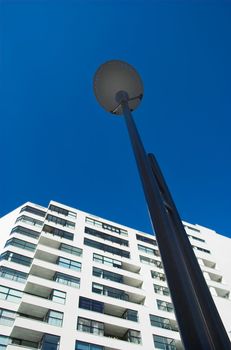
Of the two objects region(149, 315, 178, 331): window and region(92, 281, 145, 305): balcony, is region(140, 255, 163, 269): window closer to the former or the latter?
region(92, 281, 145, 305): balcony

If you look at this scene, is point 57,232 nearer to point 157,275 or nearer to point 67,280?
point 67,280

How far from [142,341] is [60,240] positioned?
13887mm

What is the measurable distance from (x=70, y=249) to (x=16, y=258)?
6.18 meters

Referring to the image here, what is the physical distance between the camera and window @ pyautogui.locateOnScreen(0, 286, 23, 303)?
2423 centimetres

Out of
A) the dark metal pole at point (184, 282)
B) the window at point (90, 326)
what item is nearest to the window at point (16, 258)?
the window at point (90, 326)

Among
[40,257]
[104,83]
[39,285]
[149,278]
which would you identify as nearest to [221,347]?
[104,83]

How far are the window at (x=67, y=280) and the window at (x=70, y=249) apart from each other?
3.82 metres

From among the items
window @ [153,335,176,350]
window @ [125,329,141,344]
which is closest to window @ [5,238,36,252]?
window @ [125,329,141,344]

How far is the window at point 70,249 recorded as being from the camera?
3159 centimetres

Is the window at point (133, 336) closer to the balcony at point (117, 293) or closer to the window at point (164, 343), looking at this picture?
the window at point (164, 343)

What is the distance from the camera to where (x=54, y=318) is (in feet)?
75.3

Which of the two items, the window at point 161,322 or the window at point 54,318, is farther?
the window at point 161,322

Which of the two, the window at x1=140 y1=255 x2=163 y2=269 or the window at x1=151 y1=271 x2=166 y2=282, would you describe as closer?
the window at x1=151 y1=271 x2=166 y2=282

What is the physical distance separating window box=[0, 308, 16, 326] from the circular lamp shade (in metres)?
24.0
